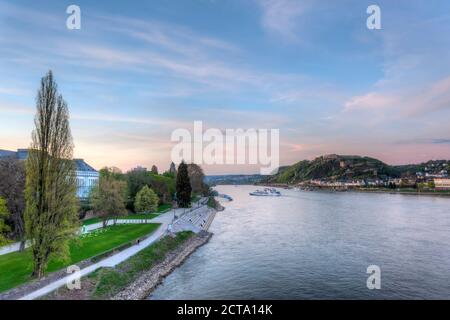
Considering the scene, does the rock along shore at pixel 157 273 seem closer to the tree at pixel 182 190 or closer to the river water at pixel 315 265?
the river water at pixel 315 265

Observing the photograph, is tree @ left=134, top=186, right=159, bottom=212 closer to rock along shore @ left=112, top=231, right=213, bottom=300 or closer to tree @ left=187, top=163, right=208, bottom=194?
rock along shore @ left=112, top=231, right=213, bottom=300

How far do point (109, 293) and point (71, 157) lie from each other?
11264mm

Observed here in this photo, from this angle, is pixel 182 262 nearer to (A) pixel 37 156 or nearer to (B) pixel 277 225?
(A) pixel 37 156

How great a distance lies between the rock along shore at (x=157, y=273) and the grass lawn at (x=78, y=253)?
17.8ft

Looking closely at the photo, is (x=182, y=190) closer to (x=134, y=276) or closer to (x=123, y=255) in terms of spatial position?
(x=123, y=255)

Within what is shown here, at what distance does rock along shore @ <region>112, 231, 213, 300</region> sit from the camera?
27.2 metres

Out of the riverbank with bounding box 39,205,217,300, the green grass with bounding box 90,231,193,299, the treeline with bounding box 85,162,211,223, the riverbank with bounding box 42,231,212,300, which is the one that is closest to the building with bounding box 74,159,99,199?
the treeline with bounding box 85,162,211,223

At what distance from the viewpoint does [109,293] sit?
2561 cm

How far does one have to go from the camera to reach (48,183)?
25.6 m

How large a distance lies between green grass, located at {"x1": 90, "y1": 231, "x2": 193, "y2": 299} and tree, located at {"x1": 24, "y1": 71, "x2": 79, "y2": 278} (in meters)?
3.76

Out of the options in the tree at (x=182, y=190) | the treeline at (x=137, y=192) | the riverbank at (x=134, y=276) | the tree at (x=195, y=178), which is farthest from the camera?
the tree at (x=195, y=178)

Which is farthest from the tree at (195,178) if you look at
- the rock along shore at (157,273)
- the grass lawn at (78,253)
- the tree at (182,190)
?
the rock along shore at (157,273)

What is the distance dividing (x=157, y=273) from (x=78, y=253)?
26.8 feet

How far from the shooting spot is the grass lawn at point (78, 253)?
2478 cm
